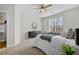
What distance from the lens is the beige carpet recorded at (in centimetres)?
236

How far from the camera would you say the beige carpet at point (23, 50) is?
2.36m

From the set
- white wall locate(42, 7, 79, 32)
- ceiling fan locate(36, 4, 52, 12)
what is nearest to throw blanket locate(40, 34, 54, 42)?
white wall locate(42, 7, 79, 32)

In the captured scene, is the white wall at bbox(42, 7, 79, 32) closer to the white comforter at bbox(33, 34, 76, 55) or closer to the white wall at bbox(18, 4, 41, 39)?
the white comforter at bbox(33, 34, 76, 55)

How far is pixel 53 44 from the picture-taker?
2.41 metres

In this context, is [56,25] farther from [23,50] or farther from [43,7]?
[23,50]

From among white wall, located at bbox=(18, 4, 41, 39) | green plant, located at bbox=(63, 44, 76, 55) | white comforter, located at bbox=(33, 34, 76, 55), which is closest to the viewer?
green plant, located at bbox=(63, 44, 76, 55)

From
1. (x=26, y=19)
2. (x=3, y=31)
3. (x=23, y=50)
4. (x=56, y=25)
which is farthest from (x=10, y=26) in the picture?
(x=56, y=25)

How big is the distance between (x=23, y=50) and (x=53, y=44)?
555 mm

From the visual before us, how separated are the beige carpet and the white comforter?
0.09 m

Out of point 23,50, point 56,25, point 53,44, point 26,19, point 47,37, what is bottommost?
point 23,50

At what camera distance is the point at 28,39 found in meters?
2.43

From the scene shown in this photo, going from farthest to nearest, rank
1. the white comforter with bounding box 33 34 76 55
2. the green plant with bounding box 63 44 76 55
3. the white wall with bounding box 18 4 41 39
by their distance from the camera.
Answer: the white wall with bounding box 18 4 41 39 < the white comforter with bounding box 33 34 76 55 < the green plant with bounding box 63 44 76 55

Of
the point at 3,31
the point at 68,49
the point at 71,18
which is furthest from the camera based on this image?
the point at 3,31
